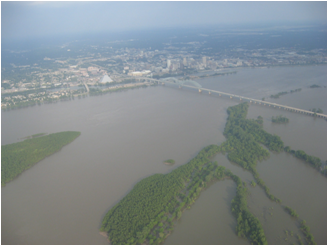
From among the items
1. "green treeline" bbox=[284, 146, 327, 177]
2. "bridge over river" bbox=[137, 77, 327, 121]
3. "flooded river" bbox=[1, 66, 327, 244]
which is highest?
"bridge over river" bbox=[137, 77, 327, 121]

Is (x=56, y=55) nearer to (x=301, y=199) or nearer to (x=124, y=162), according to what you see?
(x=124, y=162)

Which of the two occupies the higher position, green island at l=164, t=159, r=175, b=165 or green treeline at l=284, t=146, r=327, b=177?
green treeline at l=284, t=146, r=327, b=177

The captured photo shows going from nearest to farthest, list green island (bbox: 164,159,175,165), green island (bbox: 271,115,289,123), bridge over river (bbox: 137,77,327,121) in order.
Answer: green island (bbox: 164,159,175,165)
green island (bbox: 271,115,289,123)
bridge over river (bbox: 137,77,327,121)

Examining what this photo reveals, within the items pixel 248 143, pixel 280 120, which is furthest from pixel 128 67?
pixel 248 143

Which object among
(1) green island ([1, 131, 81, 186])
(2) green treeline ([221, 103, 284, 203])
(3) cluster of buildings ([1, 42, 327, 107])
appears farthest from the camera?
(3) cluster of buildings ([1, 42, 327, 107])

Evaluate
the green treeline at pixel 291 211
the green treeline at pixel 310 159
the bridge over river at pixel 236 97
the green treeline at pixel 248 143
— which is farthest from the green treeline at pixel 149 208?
the bridge over river at pixel 236 97

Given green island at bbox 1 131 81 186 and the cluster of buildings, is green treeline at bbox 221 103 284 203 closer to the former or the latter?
green island at bbox 1 131 81 186

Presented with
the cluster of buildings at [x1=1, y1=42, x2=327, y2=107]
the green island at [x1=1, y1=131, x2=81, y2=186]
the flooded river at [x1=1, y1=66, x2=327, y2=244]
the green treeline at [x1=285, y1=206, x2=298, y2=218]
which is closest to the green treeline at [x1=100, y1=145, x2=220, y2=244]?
the flooded river at [x1=1, y1=66, x2=327, y2=244]
